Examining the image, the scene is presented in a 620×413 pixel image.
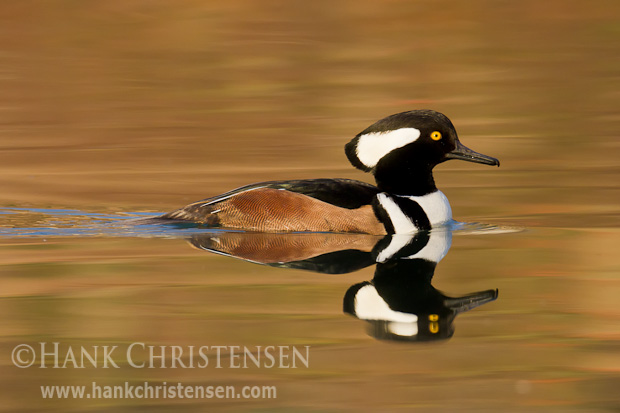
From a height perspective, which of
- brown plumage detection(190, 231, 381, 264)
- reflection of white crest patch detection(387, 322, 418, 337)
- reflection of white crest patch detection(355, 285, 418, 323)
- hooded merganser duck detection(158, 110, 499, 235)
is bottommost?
reflection of white crest patch detection(387, 322, 418, 337)

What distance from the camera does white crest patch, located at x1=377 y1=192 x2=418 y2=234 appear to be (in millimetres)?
8391

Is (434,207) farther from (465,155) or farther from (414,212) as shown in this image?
(465,155)

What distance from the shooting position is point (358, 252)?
25.2 feet

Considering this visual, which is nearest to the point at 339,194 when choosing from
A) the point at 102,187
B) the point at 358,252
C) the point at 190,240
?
the point at 358,252

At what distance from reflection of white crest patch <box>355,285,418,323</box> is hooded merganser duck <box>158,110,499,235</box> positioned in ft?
6.70

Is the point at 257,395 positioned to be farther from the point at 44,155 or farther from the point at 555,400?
the point at 44,155

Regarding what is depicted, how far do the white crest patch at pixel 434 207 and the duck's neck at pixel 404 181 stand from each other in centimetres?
8

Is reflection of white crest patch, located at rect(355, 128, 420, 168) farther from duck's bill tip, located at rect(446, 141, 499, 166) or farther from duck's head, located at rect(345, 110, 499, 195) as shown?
duck's bill tip, located at rect(446, 141, 499, 166)

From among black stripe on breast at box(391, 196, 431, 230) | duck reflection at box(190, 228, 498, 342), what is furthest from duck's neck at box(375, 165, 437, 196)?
duck reflection at box(190, 228, 498, 342)

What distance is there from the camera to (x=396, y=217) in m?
8.40

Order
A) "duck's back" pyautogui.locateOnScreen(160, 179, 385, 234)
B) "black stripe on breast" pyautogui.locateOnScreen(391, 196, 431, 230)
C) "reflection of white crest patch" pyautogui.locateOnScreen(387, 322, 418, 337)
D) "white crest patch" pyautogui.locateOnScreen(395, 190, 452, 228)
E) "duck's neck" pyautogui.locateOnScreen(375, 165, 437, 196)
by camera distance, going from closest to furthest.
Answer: "reflection of white crest patch" pyautogui.locateOnScreen(387, 322, 418, 337)
"duck's back" pyautogui.locateOnScreen(160, 179, 385, 234)
"black stripe on breast" pyautogui.locateOnScreen(391, 196, 431, 230)
"white crest patch" pyautogui.locateOnScreen(395, 190, 452, 228)
"duck's neck" pyautogui.locateOnScreen(375, 165, 437, 196)

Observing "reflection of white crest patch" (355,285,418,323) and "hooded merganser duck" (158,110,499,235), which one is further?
"hooded merganser duck" (158,110,499,235)

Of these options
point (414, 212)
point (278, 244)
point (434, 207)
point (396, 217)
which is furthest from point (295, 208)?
point (434, 207)

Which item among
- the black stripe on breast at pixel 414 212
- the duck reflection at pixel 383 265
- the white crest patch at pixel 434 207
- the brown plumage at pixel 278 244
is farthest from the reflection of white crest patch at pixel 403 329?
the white crest patch at pixel 434 207
